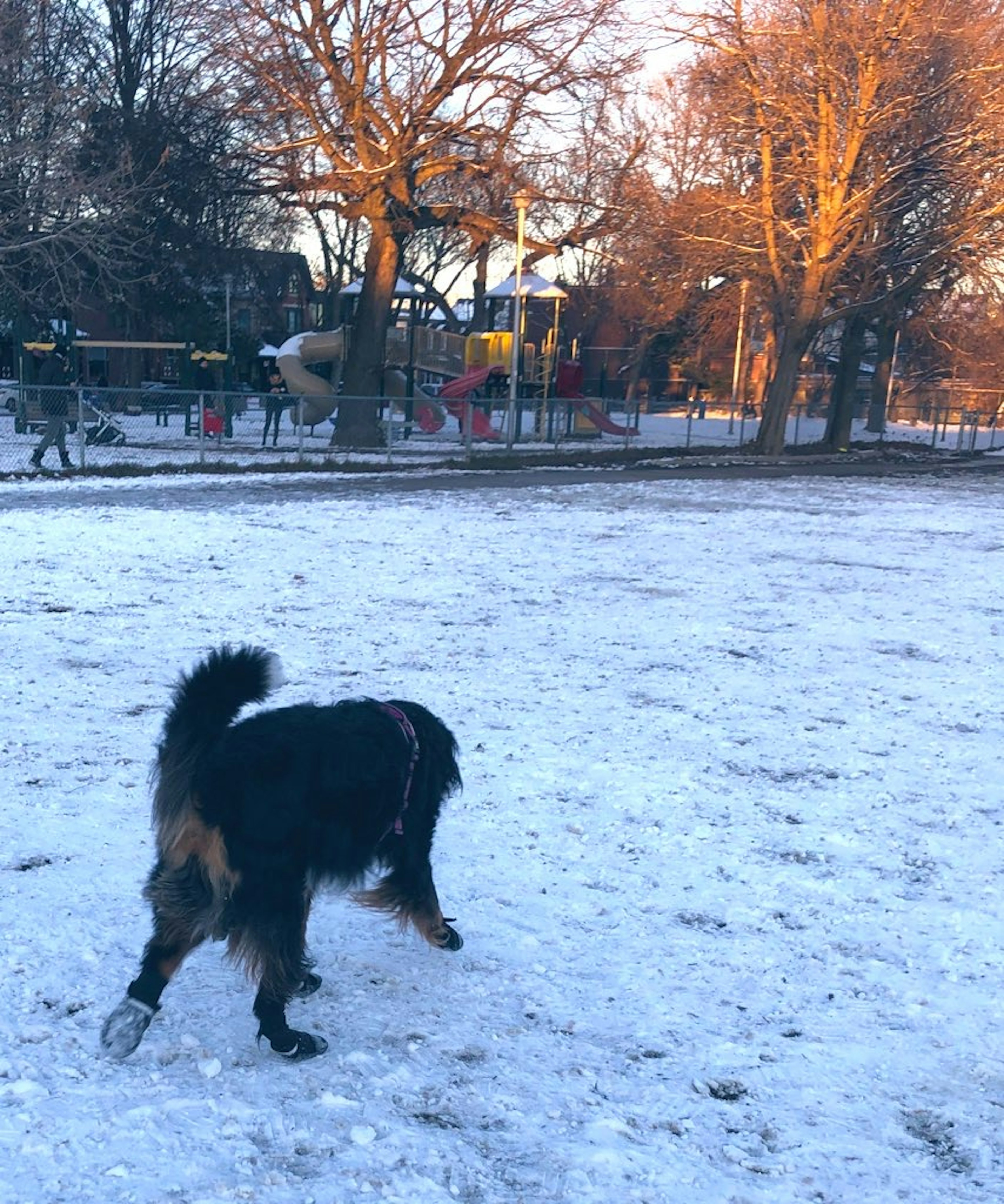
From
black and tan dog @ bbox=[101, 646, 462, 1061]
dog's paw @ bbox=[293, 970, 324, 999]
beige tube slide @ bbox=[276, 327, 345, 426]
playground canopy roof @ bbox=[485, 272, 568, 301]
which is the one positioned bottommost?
dog's paw @ bbox=[293, 970, 324, 999]

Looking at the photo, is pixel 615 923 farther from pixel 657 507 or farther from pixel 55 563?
pixel 657 507

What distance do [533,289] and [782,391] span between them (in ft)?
26.2

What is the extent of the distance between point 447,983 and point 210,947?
0.79 m

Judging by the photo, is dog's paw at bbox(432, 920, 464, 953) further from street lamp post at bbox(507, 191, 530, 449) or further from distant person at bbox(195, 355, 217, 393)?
distant person at bbox(195, 355, 217, 393)

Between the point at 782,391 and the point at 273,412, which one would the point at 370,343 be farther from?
the point at 782,391

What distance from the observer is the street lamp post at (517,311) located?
22.4 meters

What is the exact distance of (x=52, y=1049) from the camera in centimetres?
285

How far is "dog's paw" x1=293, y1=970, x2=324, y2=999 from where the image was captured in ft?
10.3

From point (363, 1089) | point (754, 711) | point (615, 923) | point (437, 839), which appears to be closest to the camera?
point (363, 1089)

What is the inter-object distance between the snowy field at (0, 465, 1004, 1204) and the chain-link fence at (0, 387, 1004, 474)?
10.1 metres

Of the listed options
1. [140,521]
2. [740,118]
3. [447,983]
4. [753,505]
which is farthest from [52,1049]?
[740,118]

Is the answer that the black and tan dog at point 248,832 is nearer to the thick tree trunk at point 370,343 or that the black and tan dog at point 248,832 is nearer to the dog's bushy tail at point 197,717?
the dog's bushy tail at point 197,717

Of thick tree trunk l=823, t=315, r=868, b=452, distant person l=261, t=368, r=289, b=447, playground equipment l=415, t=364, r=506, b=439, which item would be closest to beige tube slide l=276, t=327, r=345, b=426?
distant person l=261, t=368, r=289, b=447

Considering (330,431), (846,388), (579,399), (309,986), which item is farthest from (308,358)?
(309,986)
